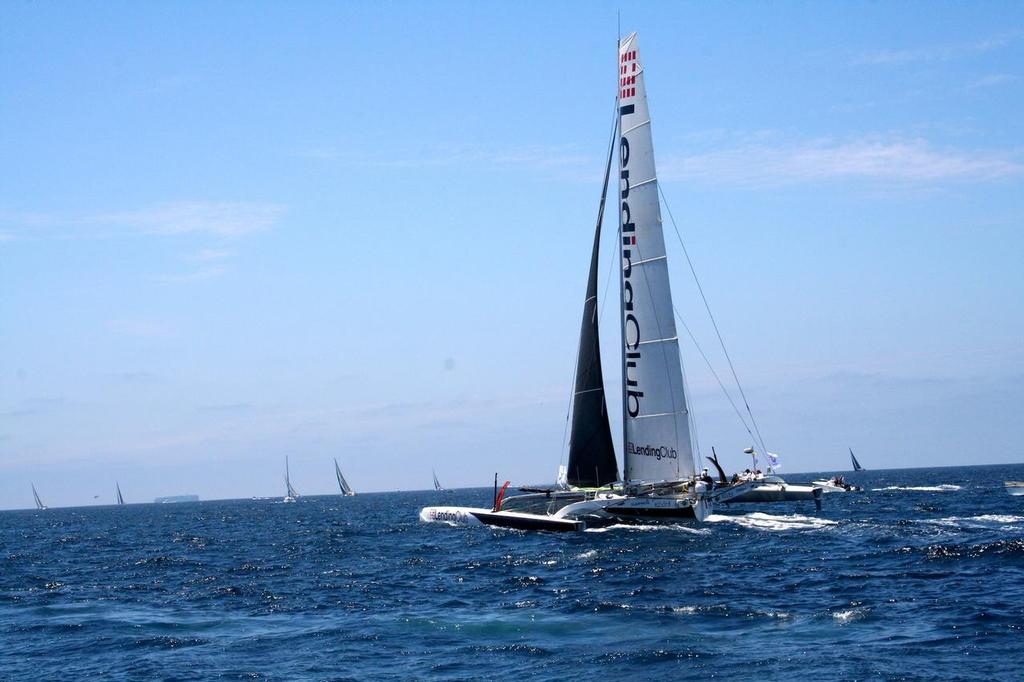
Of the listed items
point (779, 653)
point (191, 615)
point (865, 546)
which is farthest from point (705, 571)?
point (191, 615)

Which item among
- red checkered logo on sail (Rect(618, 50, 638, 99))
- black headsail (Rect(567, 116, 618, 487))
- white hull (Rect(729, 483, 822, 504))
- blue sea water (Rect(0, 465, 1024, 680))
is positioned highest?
red checkered logo on sail (Rect(618, 50, 638, 99))

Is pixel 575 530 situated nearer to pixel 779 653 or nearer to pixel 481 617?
pixel 481 617

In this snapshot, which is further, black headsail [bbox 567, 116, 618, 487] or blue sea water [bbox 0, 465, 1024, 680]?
black headsail [bbox 567, 116, 618, 487]

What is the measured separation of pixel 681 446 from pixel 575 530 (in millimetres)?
5613

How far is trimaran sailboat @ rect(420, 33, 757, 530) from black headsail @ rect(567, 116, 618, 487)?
1.7 inches

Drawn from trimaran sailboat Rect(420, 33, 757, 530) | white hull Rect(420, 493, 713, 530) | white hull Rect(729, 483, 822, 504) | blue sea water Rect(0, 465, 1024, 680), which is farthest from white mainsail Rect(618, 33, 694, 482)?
white hull Rect(729, 483, 822, 504)

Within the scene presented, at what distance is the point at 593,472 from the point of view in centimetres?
4497

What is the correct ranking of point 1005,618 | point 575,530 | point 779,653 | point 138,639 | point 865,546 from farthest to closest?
point 575,530, point 865,546, point 138,639, point 1005,618, point 779,653

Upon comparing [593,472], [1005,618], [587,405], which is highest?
[587,405]

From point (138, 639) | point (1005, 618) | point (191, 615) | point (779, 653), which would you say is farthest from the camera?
point (191, 615)

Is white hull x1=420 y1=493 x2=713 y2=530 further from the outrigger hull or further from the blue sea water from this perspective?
the blue sea water

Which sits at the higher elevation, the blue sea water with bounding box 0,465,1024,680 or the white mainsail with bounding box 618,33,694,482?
the white mainsail with bounding box 618,33,694,482

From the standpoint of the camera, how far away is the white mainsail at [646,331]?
43281mm

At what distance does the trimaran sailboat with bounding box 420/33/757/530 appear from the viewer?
43.0 metres
